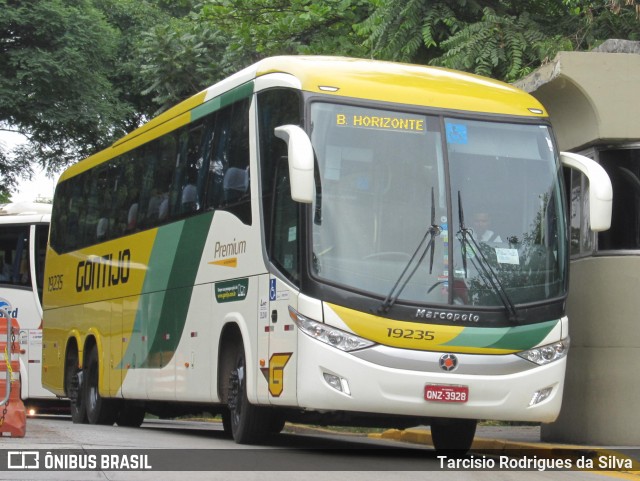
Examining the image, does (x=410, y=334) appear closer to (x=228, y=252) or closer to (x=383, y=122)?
(x=383, y=122)

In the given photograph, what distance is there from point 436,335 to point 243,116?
11.3 feet

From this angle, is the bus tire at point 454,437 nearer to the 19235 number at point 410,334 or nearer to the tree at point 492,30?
the 19235 number at point 410,334

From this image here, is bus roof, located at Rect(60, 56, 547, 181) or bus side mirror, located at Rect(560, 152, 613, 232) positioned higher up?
bus roof, located at Rect(60, 56, 547, 181)

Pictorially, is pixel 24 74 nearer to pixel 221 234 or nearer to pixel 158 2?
pixel 158 2

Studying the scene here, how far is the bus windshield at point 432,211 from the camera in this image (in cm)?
1206

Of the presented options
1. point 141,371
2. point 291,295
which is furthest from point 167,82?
point 291,295

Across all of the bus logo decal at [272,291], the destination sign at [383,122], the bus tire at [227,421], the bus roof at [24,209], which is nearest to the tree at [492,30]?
the bus tire at [227,421]

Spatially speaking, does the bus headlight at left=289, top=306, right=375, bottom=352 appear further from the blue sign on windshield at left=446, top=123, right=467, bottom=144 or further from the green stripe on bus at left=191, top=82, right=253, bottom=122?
the green stripe on bus at left=191, top=82, right=253, bottom=122

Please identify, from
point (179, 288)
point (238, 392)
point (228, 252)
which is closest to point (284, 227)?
point (228, 252)

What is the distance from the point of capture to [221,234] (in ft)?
46.7

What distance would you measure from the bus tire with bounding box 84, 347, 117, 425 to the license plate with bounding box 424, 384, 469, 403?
8.39m

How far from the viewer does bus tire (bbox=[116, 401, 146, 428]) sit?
19531 mm

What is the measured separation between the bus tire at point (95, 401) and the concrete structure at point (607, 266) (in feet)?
24.1

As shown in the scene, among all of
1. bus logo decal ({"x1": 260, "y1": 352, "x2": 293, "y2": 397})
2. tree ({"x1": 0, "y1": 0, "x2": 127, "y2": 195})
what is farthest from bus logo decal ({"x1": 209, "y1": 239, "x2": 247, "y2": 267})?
tree ({"x1": 0, "y1": 0, "x2": 127, "y2": 195})
